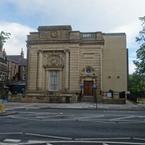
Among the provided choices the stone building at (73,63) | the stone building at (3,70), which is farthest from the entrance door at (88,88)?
the stone building at (3,70)

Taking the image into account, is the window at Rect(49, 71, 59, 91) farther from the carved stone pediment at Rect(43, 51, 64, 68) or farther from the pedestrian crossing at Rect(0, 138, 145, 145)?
the pedestrian crossing at Rect(0, 138, 145, 145)

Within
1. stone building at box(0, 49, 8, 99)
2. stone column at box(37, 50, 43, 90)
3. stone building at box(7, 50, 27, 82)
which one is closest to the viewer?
stone column at box(37, 50, 43, 90)

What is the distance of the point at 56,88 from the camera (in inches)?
2398

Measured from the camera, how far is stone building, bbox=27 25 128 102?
5962 centimetres

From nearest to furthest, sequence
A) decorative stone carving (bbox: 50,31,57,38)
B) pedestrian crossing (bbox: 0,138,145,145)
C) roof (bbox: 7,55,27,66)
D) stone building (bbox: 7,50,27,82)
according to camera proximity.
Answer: pedestrian crossing (bbox: 0,138,145,145) → decorative stone carving (bbox: 50,31,57,38) → stone building (bbox: 7,50,27,82) → roof (bbox: 7,55,27,66)

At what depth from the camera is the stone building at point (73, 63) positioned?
196 ft

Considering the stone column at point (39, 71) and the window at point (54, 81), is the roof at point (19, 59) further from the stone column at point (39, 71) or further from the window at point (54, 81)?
the window at point (54, 81)

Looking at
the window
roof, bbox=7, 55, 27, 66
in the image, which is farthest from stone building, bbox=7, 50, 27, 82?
the window

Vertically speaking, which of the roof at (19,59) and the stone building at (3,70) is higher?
the roof at (19,59)

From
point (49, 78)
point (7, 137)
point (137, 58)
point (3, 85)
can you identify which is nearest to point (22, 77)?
point (3, 85)

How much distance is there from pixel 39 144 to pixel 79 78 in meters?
49.0

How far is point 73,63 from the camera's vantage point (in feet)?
197

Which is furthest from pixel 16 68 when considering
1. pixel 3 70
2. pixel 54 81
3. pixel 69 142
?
pixel 69 142

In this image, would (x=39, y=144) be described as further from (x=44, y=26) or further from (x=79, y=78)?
(x=44, y=26)
